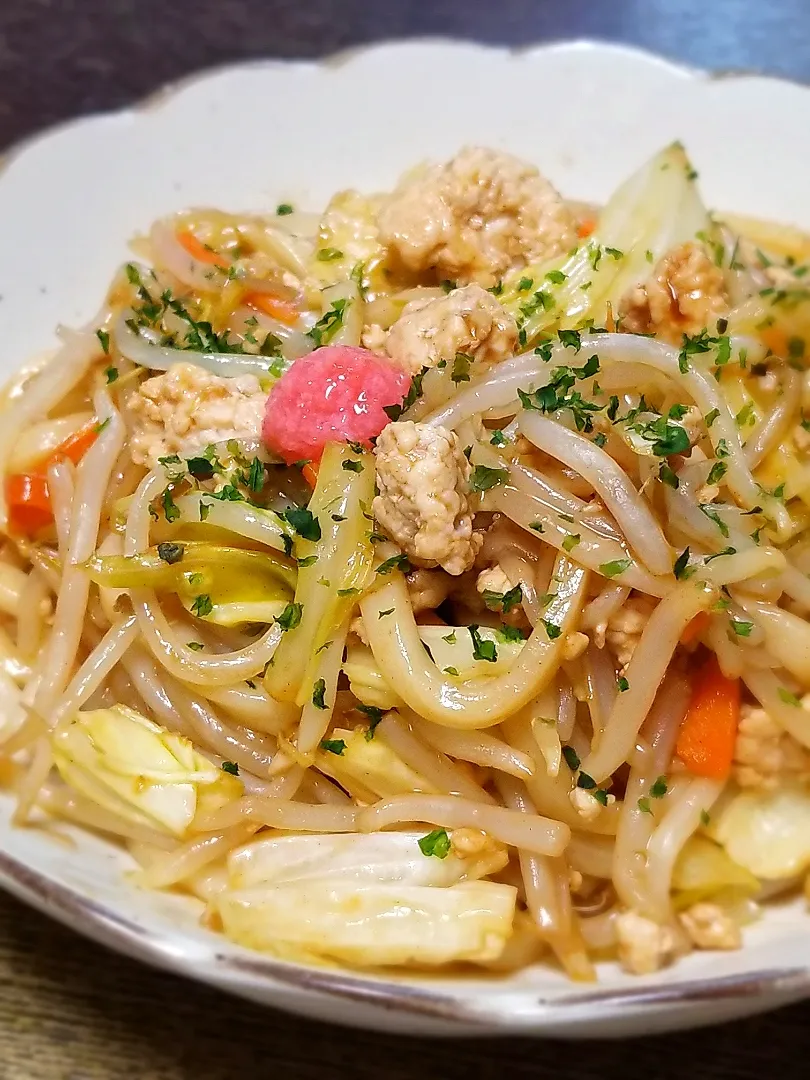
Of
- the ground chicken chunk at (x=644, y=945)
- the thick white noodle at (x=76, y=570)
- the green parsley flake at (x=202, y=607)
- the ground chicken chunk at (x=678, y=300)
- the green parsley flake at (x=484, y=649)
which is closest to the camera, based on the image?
the ground chicken chunk at (x=644, y=945)

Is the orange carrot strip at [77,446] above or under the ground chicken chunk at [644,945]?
above

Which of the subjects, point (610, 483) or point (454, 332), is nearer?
point (610, 483)

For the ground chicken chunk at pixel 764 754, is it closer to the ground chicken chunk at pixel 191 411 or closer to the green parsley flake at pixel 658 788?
the green parsley flake at pixel 658 788

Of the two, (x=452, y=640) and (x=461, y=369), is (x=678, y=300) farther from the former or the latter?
(x=452, y=640)

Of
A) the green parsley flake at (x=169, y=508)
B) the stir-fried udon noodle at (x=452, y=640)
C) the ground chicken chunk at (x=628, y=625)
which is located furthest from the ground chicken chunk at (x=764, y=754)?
the green parsley flake at (x=169, y=508)

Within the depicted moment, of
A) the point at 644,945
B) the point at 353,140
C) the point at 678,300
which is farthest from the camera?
the point at 353,140

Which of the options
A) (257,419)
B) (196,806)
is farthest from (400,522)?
(196,806)

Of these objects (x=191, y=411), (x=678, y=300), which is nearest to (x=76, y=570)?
(x=191, y=411)
